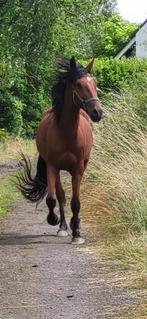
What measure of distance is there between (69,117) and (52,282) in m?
3.04

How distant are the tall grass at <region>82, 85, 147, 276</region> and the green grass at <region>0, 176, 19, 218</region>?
4.25ft

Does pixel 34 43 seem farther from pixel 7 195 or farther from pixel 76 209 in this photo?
pixel 76 209

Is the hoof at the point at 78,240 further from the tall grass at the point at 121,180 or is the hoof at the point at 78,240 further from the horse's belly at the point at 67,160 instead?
the horse's belly at the point at 67,160

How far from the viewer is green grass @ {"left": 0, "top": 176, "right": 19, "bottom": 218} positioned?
1317cm

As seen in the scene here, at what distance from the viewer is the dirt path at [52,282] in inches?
259

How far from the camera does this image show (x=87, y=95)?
960cm

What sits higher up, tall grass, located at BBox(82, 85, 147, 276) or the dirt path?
the dirt path

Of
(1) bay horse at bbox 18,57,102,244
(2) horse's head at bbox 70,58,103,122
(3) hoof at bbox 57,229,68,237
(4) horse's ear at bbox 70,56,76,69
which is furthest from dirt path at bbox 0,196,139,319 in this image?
(4) horse's ear at bbox 70,56,76,69

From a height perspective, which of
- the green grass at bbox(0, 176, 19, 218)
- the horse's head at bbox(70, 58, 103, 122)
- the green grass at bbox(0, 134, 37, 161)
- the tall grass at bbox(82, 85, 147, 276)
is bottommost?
the green grass at bbox(0, 134, 37, 161)

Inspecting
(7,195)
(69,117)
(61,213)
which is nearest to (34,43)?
(7,195)

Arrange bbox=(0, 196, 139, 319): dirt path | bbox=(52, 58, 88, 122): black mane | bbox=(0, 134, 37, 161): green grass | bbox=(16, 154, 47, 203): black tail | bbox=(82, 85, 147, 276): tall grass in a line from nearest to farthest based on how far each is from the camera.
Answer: bbox=(0, 196, 139, 319): dirt path
bbox=(82, 85, 147, 276): tall grass
bbox=(52, 58, 88, 122): black mane
bbox=(16, 154, 47, 203): black tail
bbox=(0, 134, 37, 161): green grass

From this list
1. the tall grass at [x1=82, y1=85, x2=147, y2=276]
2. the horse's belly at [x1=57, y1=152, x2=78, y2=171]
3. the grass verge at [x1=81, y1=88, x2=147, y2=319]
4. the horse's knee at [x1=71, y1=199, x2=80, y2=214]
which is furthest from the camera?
the horse's knee at [x1=71, y1=199, x2=80, y2=214]

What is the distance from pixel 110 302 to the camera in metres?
6.81

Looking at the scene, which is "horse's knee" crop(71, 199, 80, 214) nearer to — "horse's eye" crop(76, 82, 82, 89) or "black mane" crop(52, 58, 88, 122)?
"black mane" crop(52, 58, 88, 122)
